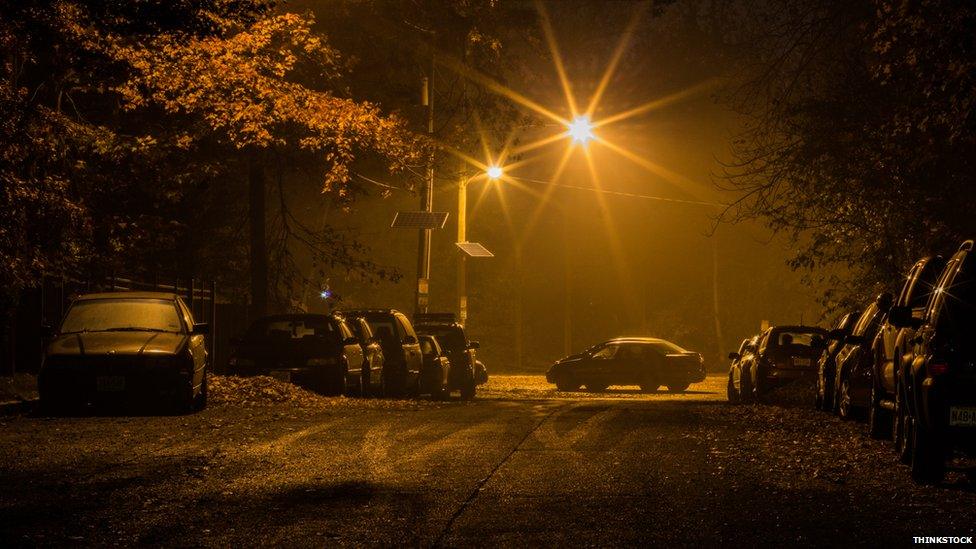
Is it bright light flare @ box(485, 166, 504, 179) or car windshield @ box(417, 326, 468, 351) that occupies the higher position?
bright light flare @ box(485, 166, 504, 179)

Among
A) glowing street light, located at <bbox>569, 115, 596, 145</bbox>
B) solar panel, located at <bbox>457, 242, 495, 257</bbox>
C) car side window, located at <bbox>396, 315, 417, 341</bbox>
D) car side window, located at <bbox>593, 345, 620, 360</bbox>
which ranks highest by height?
glowing street light, located at <bbox>569, 115, 596, 145</bbox>

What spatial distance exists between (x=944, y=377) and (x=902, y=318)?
145 centimetres

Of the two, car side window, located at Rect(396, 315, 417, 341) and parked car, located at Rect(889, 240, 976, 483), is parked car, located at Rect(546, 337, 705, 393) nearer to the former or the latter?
car side window, located at Rect(396, 315, 417, 341)

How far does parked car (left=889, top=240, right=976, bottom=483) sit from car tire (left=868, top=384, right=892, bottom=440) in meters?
3.43

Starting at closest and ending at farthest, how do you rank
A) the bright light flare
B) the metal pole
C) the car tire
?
the car tire, the metal pole, the bright light flare

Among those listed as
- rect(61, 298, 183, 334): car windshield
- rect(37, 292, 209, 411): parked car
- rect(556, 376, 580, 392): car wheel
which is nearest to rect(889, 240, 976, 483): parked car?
rect(37, 292, 209, 411): parked car

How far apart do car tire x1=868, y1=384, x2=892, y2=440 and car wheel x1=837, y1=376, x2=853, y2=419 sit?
2.68 meters

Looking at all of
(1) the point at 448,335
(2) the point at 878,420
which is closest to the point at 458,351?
(1) the point at 448,335

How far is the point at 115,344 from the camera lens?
19703 mm

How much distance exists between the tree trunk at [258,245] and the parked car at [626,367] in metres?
9.36


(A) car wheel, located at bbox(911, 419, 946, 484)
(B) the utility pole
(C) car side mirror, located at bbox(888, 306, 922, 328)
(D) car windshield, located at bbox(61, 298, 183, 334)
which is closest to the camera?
(A) car wheel, located at bbox(911, 419, 946, 484)

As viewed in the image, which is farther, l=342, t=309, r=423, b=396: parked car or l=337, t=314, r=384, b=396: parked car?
l=342, t=309, r=423, b=396: parked car

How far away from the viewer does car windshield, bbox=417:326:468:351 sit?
1201 inches

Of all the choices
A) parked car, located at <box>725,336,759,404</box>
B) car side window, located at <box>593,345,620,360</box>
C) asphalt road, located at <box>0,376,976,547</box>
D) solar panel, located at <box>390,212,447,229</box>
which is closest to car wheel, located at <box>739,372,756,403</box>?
parked car, located at <box>725,336,759,404</box>
